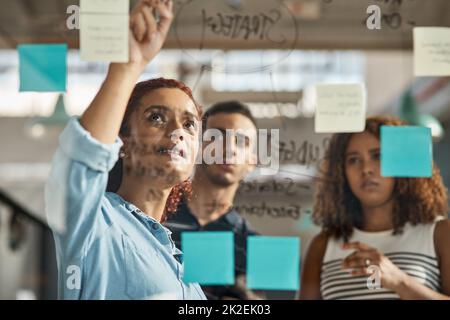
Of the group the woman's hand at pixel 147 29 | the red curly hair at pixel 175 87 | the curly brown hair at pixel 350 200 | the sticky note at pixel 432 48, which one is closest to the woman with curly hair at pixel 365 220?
the curly brown hair at pixel 350 200

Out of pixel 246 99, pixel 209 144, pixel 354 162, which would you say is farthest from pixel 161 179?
pixel 354 162

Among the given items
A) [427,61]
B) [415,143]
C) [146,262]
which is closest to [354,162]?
[415,143]

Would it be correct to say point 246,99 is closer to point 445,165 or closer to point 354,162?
point 354,162

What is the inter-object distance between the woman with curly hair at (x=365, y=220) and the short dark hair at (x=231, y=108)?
26cm

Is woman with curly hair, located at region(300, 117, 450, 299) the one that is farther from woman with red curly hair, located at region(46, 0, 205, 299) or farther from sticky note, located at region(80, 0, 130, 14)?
sticky note, located at region(80, 0, 130, 14)

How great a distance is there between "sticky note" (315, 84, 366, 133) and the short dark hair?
0.65ft

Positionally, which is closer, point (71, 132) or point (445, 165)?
point (71, 132)

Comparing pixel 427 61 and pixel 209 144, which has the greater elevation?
pixel 427 61

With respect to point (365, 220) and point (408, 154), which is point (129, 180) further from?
point (408, 154)

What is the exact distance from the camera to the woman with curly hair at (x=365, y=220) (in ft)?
7.25

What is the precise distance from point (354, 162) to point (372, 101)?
186mm

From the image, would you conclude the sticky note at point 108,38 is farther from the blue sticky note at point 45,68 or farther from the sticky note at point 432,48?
the sticky note at point 432,48
